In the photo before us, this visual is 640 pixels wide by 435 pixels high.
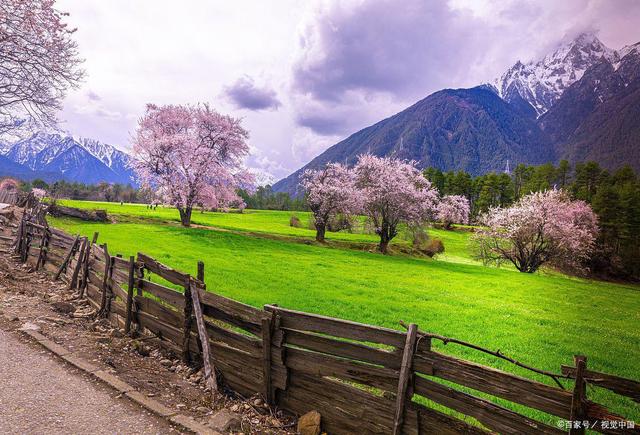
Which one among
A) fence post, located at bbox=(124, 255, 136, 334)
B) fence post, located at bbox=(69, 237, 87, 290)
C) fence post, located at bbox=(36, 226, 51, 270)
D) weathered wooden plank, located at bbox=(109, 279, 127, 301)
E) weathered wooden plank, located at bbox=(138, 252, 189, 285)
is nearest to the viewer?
weathered wooden plank, located at bbox=(138, 252, 189, 285)

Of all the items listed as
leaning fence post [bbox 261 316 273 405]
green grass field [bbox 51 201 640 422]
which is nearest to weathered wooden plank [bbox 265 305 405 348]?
leaning fence post [bbox 261 316 273 405]

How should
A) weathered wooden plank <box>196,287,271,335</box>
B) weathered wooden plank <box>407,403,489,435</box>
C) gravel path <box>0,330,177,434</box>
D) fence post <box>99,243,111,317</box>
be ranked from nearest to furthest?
weathered wooden plank <box>407,403,489,435</box> → gravel path <box>0,330,177,434</box> → weathered wooden plank <box>196,287,271,335</box> → fence post <box>99,243,111,317</box>

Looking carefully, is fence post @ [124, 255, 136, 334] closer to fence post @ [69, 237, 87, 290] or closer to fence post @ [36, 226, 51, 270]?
fence post @ [69, 237, 87, 290]

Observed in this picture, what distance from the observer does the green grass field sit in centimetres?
1229

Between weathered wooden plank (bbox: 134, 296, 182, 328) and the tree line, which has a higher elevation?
the tree line

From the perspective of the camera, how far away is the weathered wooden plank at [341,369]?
18.9 ft

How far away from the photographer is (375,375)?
19.2 ft

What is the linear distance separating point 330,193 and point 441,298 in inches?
997

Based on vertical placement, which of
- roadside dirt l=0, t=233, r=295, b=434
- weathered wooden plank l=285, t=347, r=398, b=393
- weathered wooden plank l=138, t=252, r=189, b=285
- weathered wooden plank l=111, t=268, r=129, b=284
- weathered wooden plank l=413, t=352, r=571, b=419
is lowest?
roadside dirt l=0, t=233, r=295, b=434

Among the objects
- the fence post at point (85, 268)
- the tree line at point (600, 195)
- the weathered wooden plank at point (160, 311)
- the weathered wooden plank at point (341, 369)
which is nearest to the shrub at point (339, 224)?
the tree line at point (600, 195)

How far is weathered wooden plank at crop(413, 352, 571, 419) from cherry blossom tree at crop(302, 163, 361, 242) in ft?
118

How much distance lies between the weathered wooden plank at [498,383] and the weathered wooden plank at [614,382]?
30 cm

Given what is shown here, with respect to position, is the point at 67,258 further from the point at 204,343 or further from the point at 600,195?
the point at 600,195

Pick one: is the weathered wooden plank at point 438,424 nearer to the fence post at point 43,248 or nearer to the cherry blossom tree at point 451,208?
the fence post at point 43,248
